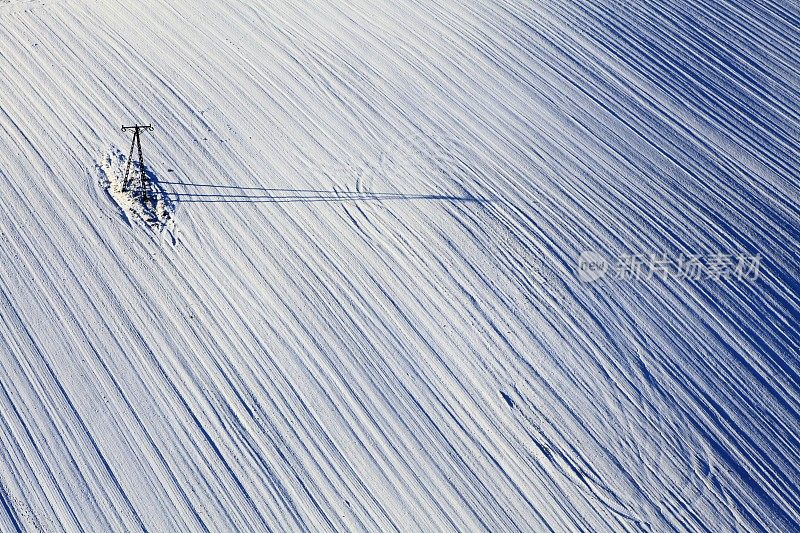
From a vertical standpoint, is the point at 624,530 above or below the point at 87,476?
above

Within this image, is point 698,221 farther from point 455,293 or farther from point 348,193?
point 348,193

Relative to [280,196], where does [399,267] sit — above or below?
above

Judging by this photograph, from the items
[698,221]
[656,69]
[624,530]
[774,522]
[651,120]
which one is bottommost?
[624,530]

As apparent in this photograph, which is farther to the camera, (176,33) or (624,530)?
(176,33)

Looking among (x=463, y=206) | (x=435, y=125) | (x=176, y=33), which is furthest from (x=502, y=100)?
(x=176, y=33)

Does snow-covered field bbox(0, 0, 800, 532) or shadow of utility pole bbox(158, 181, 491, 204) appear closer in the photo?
snow-covered field bbox(0, 0, 800, 532)

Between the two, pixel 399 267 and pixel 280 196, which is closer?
pixel 399 267

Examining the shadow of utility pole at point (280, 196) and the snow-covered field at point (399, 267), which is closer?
the snow-covered field at point (399, 267)

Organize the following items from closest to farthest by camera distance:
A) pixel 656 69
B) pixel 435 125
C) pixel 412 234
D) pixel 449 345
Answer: pixel 449 345 < pixel 412 234 < pixel 435 125 < pixel 656 69
